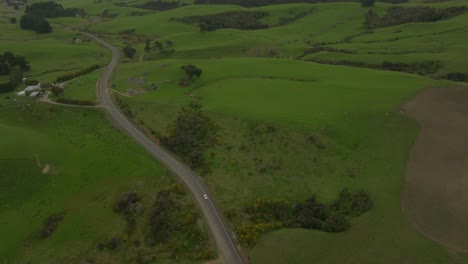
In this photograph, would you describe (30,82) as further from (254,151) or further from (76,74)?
(254,151)

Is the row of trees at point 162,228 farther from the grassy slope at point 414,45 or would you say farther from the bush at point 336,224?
the grassy slope at point 414,45

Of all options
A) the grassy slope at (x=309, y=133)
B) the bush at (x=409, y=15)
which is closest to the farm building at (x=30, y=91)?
the grassy slope at (x=309, y=133)

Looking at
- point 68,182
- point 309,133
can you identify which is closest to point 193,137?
point 309,133

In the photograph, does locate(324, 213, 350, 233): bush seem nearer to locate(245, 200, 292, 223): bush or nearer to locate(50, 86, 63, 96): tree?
locate(245, 200, 292, 223): bush

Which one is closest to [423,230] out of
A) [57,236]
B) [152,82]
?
[57,236]

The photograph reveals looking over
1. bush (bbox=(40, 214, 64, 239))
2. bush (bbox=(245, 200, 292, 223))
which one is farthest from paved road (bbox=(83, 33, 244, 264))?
bush (bbox=(40, 214, 64, 239))

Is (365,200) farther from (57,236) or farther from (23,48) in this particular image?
(23,48)
